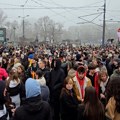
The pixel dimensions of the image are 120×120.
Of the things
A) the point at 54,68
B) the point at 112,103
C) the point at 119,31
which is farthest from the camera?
the point at 119,31

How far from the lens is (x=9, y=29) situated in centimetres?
12838

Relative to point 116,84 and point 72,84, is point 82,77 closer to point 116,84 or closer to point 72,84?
point 72,84

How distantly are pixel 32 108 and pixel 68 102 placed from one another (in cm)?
247

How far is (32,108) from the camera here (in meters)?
4.19

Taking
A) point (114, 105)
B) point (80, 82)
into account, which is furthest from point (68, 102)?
point (114, 105)

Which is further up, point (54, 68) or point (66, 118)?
point (54, 68)

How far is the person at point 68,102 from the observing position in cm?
658

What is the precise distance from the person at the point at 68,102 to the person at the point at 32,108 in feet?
7.33

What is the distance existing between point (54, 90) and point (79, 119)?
355 centimetres

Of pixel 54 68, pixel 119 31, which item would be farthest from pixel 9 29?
pixel 54 68

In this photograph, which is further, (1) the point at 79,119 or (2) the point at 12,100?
(2) the point at 12,100

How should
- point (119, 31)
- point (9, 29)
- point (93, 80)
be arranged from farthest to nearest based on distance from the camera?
point (9, 29) < point (119, 31) < point (93, 80)

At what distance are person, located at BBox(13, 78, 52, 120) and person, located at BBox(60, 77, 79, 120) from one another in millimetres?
2235

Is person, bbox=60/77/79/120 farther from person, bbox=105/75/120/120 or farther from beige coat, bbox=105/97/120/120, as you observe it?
beige coat, bbox=105/97/120/120
